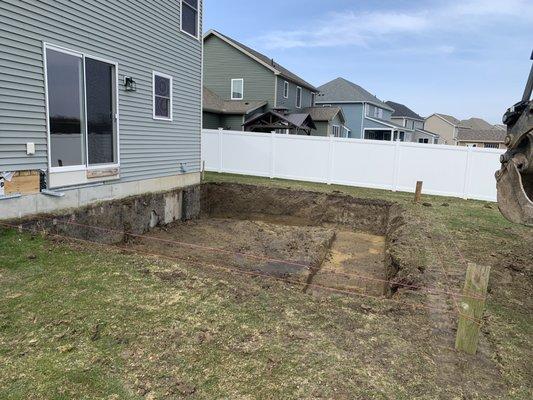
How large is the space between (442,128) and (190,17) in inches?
2262

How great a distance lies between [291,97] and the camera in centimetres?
2567

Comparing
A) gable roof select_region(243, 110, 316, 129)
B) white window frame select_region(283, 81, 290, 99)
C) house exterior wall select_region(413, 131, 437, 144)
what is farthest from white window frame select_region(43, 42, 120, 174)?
house exterior wall select_region(413, 131, 437, 144)

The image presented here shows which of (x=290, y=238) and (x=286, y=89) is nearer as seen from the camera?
(x=290, y=238)

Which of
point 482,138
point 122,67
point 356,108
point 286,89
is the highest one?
point 356,108

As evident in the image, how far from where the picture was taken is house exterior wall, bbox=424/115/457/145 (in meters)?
57.8

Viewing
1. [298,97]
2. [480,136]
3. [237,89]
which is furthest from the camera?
Answer: [480,136]

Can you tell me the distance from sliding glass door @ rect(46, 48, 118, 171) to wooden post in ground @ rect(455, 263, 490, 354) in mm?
6177

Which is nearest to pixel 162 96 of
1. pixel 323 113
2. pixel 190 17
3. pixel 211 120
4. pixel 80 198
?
pixel 190 17

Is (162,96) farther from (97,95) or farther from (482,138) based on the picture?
(482,138)

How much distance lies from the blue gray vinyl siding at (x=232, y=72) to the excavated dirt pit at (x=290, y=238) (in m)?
12.2

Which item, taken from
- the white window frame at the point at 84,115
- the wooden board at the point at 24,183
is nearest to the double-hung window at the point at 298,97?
the white window frame at the point at 84,115

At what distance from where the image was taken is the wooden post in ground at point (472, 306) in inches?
128

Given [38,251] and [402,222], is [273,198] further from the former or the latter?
[38,251]

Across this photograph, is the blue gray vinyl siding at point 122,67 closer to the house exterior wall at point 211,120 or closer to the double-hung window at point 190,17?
the double-hung window at point 190,17
